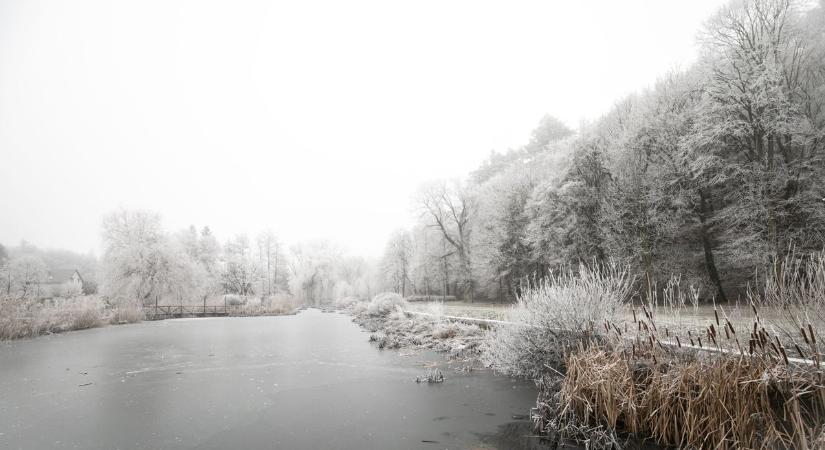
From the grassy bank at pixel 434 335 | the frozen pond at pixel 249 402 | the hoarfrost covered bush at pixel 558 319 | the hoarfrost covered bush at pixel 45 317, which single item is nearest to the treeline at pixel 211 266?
the hoarfrost covered bush at pixel 45 317

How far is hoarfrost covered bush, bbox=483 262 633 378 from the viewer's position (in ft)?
27.3

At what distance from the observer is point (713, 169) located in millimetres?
18766

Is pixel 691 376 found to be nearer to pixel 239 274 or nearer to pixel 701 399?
pixel 701 399

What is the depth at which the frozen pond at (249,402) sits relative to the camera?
6609mm

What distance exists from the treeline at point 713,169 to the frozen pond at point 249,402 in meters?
11.4

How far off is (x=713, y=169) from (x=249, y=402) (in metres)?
22.0

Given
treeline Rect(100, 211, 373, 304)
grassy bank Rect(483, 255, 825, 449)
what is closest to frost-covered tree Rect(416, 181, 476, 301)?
treeline Rect(100, 211, 373, 304)

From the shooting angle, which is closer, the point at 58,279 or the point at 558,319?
the point at 558,319

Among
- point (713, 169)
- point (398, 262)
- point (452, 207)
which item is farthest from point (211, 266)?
point (713, 169)

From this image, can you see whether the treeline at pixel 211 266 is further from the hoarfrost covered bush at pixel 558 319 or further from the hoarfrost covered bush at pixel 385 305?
the hoarfrost covered bush at pixel 558 319

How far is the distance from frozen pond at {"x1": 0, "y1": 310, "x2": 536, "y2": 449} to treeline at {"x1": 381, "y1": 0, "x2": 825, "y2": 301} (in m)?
11.4

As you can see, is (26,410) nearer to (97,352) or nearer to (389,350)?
(97,352)

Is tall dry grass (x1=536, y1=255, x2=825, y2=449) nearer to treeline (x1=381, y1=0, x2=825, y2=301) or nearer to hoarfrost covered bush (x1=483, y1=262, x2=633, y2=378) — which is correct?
hoarfrost covered bush (x1=483, y1=262, x2=633, y2=378)

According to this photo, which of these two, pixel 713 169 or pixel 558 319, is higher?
pixel 713 169
